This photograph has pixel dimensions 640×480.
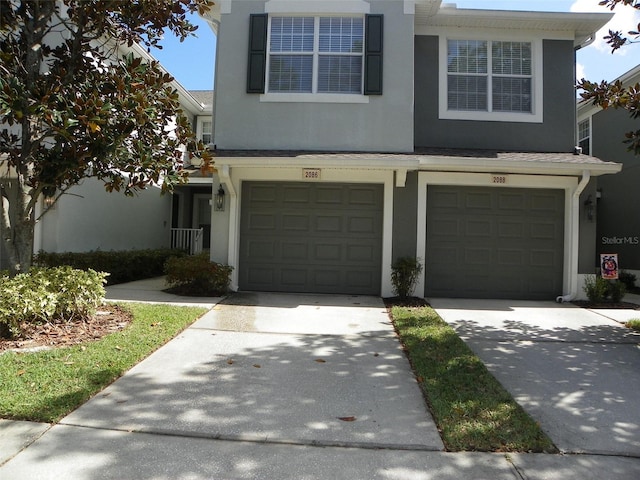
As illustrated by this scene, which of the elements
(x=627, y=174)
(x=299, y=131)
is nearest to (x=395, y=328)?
(x=299, y=131)

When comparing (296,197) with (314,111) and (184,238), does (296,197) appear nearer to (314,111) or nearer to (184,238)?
(314,111)

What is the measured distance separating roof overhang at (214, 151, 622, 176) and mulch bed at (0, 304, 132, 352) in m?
3.77

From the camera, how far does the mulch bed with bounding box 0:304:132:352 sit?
4824 mm

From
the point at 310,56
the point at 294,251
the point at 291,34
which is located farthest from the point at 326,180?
the point at 291,34

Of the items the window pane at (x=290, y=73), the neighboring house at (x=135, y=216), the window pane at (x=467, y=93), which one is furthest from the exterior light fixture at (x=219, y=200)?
the window pane at (x=467, y=93)

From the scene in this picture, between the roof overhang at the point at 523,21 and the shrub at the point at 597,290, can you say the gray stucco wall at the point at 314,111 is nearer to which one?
the roof overhang at the point at 523,21

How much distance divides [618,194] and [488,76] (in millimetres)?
6239

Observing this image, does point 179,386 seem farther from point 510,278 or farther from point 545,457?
point 510,278

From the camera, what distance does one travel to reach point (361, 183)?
9.09m

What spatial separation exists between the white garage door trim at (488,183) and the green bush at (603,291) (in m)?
0.39

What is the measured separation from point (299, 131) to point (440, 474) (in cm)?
764

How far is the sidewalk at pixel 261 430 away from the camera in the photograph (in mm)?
2707

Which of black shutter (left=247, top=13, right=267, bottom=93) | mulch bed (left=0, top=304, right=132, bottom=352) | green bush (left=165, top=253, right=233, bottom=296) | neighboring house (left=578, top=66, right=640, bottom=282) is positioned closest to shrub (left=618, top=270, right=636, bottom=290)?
neighboring house (left=578, top=66, right=640, bottom=282)

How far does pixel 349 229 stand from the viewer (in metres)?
9.10
